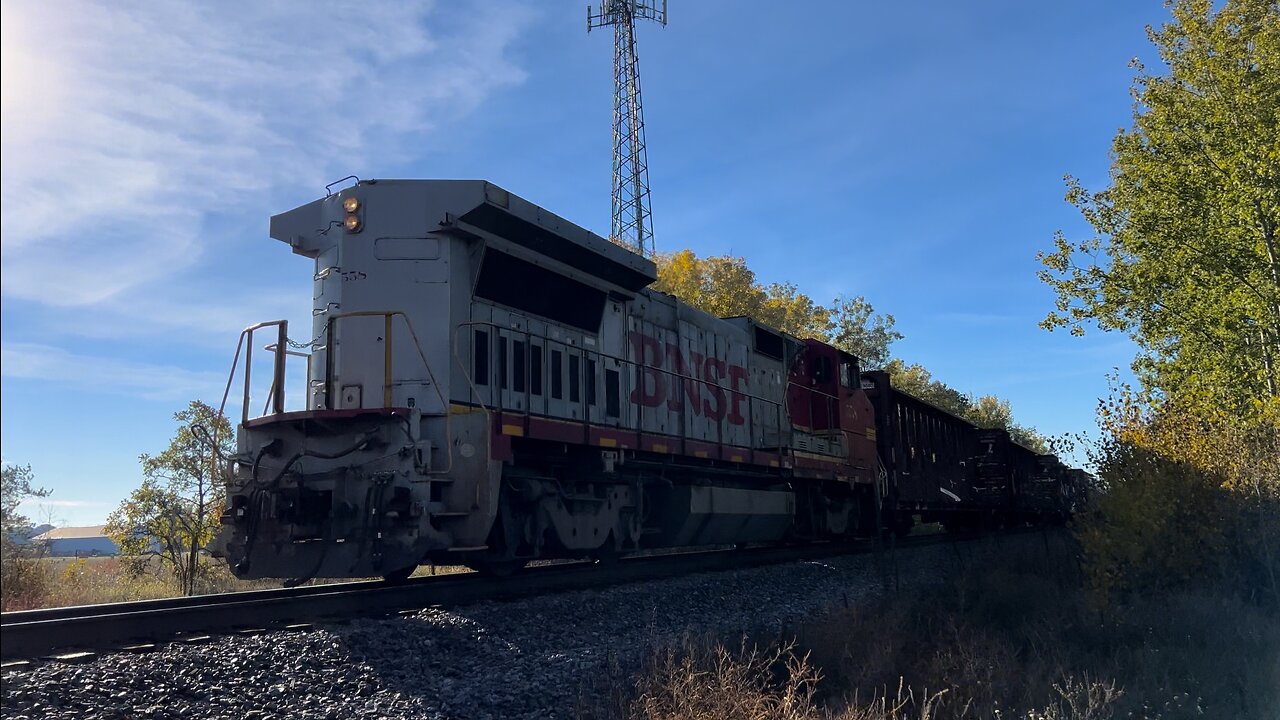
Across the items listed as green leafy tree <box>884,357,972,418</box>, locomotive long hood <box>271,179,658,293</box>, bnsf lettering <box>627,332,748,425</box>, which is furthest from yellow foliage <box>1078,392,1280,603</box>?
green leafy tree <box>884,357,972,418</box>

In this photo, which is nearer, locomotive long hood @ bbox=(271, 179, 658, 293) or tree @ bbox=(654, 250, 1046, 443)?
locomotive long hood @ bbox=(271, 179, 658, 293)

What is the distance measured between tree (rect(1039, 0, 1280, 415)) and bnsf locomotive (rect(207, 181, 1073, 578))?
763 cm

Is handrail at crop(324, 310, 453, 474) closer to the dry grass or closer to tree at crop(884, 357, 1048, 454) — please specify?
the dry grass

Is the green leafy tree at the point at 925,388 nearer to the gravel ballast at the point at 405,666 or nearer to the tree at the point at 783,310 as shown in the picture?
the tree at the point at 783,310

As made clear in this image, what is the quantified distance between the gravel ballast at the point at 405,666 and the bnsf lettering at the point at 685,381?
354cm

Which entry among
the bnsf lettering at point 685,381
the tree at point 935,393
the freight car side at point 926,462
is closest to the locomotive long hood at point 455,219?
the bnsf lettering at point 685,381

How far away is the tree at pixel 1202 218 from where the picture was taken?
1420cm

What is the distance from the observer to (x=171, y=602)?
750cm

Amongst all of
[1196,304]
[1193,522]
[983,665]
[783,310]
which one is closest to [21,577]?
[983,665]

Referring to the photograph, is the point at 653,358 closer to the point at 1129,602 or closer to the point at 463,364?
the point at 463,364

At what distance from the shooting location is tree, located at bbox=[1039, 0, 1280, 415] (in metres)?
14.2

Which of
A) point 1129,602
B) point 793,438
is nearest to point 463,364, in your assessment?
point 793,438

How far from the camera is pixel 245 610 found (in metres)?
6.40

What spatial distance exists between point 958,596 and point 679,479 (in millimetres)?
3732
